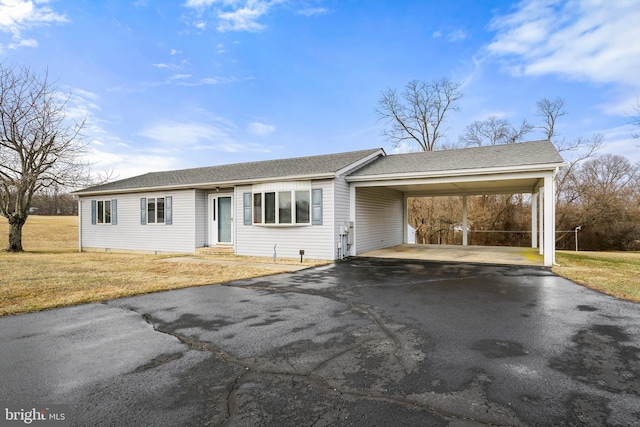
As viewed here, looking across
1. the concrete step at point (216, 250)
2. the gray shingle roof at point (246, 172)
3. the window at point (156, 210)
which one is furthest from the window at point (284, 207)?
the window at point (156, 210)

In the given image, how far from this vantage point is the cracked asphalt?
230 centimetres

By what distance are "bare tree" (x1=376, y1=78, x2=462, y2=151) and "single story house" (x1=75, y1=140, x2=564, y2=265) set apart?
13.3m

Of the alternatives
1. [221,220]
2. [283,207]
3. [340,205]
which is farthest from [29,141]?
[340,205]

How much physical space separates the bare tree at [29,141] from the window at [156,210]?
450 cm

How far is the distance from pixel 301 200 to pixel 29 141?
1348 cm

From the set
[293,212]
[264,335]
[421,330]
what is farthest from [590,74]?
[264,335]

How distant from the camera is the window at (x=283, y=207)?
1125 centimetres

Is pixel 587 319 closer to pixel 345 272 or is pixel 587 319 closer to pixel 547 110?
pixel 345 272

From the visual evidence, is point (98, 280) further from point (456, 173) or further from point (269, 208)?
point (456, 173)

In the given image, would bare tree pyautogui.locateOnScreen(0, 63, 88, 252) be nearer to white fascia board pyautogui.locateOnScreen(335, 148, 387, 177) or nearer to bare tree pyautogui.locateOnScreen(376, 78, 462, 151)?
white fascia board pyautogui.locateOnScreen(335, 148, 387, 177)

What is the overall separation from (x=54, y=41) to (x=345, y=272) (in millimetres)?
14869

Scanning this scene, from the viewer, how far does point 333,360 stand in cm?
318

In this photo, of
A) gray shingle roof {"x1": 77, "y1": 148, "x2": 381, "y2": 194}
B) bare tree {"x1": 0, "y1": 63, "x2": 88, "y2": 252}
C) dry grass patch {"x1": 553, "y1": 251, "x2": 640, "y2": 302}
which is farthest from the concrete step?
dry grass patch {"x1": 553, "y1": 251, "x2": 640, "y2": 302}

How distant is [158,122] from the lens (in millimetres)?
17891
